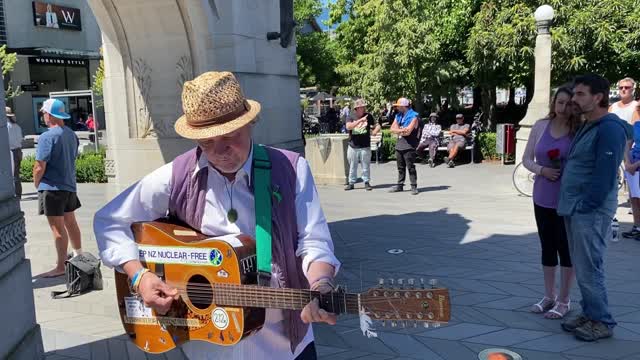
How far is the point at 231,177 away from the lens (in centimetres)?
249

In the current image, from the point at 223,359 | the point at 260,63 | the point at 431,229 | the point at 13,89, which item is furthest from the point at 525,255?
the point at 13,89

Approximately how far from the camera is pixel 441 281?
586 centimetres

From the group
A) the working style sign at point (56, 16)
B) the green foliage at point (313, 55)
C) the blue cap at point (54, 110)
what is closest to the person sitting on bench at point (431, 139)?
the blue cap at point (54, 110)

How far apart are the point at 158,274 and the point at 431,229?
6.05 metres

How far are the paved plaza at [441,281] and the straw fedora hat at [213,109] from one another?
248 cm

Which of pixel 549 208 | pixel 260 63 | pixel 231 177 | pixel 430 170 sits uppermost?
pixel 260 63

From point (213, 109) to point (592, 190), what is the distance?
3.02 m

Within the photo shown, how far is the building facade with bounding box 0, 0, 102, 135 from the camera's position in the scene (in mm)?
32375

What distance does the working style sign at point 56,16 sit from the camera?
33.2 m

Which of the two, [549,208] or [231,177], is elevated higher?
[231,177]

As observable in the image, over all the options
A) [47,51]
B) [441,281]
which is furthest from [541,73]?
[47,51]

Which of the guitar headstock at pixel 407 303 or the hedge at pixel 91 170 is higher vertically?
the guitar headstock at pixel 407 303

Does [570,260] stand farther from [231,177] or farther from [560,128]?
[231,177]

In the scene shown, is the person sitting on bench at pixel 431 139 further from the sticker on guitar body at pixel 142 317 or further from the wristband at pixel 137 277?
the wristband at pixel 137 277
